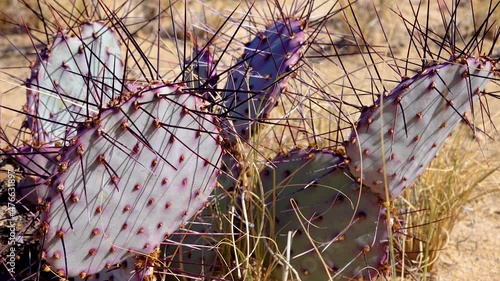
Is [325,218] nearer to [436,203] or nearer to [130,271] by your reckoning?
[130,271]

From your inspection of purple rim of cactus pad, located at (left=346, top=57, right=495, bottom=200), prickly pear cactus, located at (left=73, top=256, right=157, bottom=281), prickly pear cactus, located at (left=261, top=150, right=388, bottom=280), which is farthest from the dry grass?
prickly pear cactus, located at (left=73, top=256, right=157, bottom=281)

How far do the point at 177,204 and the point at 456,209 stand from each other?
1.38m

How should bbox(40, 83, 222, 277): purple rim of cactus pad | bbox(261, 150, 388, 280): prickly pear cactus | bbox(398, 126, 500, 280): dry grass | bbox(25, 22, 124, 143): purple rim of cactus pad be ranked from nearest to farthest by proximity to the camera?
bbox(40, 83, 222, 277): purple rim of cactus pad < bbox(261, 150, 388, 280): prickly pear cactus < bbox(25, 22, 124, 143): purple rim of cactus pad < bbox(398, 126, 500, 280): dry grass

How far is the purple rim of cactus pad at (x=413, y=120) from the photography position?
2020mm

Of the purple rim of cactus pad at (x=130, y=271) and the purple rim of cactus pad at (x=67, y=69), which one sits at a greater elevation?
the purple rim of cactus pad at (x=67, y=69)

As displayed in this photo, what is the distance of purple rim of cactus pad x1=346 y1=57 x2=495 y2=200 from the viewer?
2020 millimetres

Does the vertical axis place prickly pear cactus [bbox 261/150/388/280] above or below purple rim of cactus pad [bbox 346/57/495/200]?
below

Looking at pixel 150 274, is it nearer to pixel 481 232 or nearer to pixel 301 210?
pixel 301 210

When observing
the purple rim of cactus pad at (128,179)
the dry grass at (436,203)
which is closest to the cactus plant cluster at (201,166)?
the purple rim of cactus pad at (128,179)

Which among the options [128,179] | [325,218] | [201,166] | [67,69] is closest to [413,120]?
[325,218]

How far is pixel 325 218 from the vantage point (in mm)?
2242

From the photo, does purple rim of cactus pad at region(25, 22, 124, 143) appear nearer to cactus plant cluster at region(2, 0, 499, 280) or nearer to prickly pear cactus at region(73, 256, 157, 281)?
cactus plant cluster at region(2, 0, 499, 280)

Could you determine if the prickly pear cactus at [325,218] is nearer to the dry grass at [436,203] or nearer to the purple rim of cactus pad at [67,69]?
the dry grass at [436,203]

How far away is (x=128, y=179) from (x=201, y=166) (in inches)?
7.5
